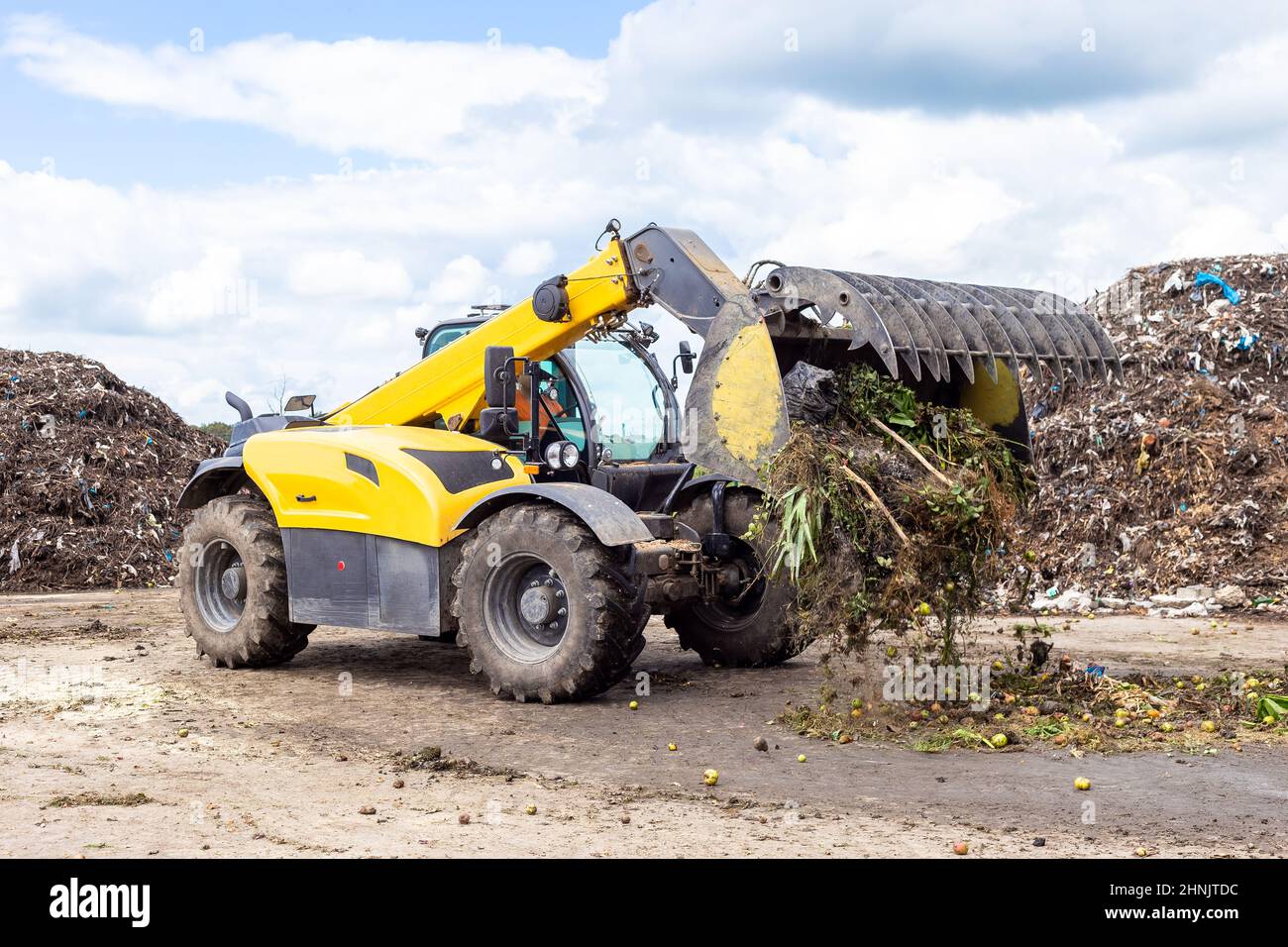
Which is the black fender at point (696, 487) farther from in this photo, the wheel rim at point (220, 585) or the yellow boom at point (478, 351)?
the wheel rim at point (220, 585)

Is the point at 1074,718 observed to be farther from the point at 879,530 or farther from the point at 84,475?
the point at 84,475

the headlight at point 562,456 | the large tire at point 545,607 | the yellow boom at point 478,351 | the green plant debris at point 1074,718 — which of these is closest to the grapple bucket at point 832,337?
the yellow boom at point 478,351

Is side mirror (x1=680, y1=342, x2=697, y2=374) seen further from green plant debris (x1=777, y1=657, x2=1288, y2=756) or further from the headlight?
green plant debris (x1=777, y1=657, x2=1288, y2=756)

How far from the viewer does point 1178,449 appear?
1689 cm

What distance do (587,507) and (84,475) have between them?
14.0m

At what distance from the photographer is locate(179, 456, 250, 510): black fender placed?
1097 cm

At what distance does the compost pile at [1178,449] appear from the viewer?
1565cm

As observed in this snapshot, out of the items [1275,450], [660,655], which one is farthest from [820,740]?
[1275,450]

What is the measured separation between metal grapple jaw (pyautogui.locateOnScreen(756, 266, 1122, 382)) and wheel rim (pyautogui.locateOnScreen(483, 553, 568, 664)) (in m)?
2.19

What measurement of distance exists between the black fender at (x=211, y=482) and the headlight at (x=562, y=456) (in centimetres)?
286

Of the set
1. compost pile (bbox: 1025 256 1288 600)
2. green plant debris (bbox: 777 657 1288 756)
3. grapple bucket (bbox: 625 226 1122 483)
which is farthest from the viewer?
compost pile (bbox: 1025 256 1288 600)

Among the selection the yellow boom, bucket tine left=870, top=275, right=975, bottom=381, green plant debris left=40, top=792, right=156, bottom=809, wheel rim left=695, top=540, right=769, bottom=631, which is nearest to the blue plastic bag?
wheel rim left=695, top=540, right=769, bottom=631

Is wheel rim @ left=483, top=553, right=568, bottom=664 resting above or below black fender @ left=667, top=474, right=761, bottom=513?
below

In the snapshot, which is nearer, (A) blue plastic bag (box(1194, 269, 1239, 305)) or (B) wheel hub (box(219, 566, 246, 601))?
(B) wheel hub (box(219, 566, 246, 601))
